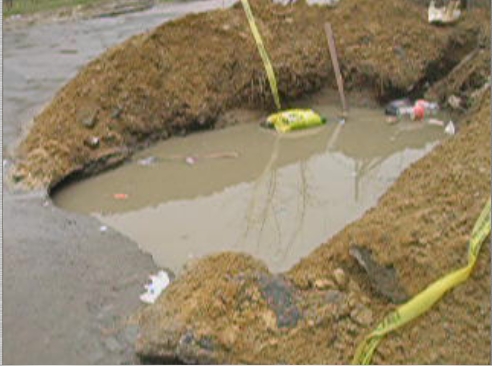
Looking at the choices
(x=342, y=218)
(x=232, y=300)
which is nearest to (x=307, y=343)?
(x=232, y=300)

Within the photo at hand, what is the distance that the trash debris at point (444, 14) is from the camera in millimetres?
9219

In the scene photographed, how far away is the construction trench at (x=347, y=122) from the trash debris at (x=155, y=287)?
16 centimetres

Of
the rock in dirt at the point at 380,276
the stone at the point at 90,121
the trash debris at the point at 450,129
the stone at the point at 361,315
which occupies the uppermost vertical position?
the rock in dirt at the point at 380,276

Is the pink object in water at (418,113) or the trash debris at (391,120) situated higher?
the pink object in water at (418,113)

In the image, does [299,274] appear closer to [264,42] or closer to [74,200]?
[74,200]

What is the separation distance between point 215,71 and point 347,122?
5.29ft

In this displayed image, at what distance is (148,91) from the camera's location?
791 cm

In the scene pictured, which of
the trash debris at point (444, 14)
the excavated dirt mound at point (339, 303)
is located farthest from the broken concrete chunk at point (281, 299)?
the trash debris at point (444, 14)

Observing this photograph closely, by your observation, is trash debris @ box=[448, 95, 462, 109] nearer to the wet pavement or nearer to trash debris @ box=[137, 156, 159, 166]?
trash debris @ box=[137, 156, 159, 166]

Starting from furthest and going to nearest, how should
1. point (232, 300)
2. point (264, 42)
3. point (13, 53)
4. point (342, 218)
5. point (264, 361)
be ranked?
1. point (13, 53)
2. point (264, 42)
3. point (342, 218)
4. point (232, 300)
5. point (264, 361)

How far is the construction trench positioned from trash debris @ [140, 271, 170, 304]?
0.52 feet

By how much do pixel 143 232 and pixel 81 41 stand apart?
28.6ft

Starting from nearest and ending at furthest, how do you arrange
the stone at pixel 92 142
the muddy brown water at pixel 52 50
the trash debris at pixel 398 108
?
the stone at pixel 92 142 < the trash debris at pixel 398 108 < the muddy brown water at pixel 52 50

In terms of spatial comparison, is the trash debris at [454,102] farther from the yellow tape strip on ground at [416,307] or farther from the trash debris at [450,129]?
the yellow tape strip on ground at [416,307]
